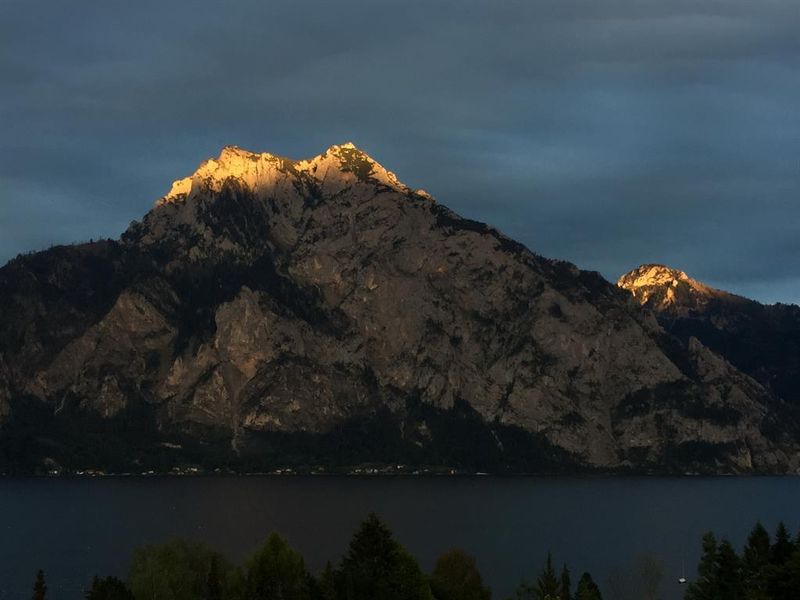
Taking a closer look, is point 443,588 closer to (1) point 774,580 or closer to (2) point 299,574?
(2) point 299,574

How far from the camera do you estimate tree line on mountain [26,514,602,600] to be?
12912cm

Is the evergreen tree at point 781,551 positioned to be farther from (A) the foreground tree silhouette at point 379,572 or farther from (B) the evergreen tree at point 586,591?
(A) the foreground tree silhouette at point 379,572

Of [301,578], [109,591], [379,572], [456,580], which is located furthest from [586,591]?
[109,591]

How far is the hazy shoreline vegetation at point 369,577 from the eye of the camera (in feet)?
423

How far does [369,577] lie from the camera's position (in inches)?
5113

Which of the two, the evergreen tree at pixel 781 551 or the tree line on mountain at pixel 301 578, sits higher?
the evergreen tree at pixel 781 551

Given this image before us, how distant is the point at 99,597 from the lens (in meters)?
122

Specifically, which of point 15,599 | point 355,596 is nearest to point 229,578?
point 355,596

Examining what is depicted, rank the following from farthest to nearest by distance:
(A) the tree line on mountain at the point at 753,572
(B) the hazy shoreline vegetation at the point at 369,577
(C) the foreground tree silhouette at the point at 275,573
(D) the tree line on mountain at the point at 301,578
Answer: (C) the foreground tree silhouette at the point at 275,573, (A) the tree line on mountain at the point at 753,572, (D) the tree line on mountain at the point at 301,578, (B) the hazy shoreline vegetation at the point at 369,577

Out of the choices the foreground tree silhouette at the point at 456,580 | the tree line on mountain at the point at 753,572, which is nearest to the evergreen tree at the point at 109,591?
the foreground tree silhouette at the point at 456,580

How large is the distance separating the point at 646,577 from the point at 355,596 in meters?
43.7

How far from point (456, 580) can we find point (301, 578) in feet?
64.5

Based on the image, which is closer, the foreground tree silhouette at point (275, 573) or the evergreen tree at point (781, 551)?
the foreground tree silhouette at point (275, 573)

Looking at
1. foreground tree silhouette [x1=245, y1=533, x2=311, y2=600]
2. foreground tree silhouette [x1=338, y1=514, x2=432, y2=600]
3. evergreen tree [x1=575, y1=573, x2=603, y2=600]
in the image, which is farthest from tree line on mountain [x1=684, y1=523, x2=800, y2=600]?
foreground tree silhouette [x1=245, y1=533, x2=311, y2=600]
